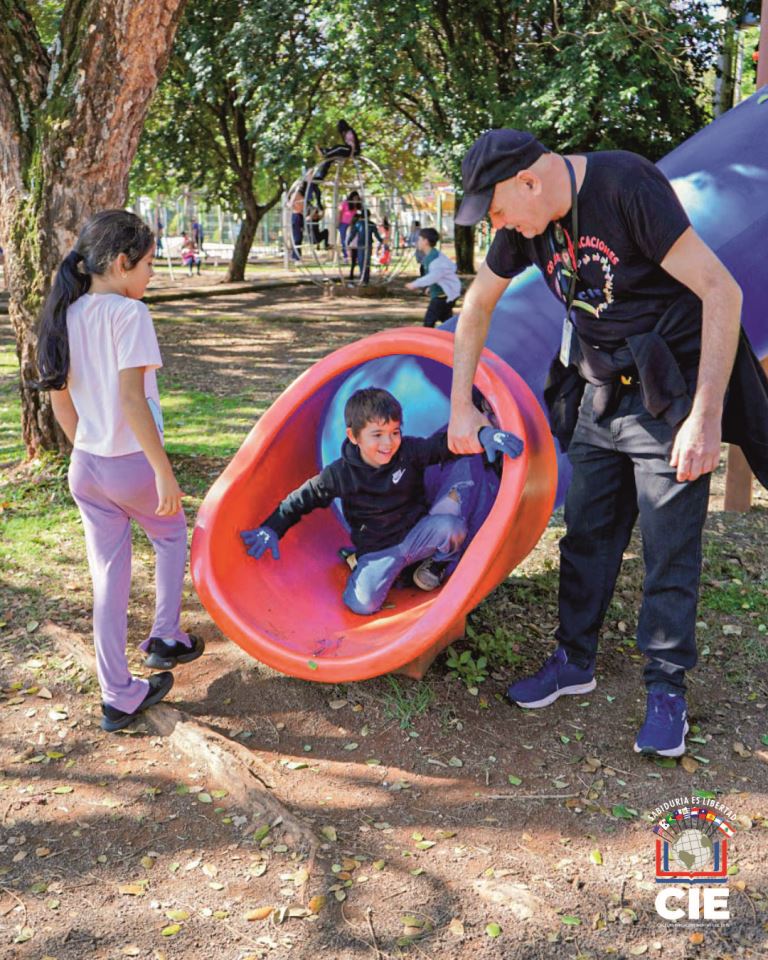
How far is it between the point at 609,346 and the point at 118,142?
129 inches

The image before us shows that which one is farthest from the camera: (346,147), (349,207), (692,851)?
(349,207)

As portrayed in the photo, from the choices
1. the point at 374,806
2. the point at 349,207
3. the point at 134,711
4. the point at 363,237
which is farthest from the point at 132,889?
the point at 349,207

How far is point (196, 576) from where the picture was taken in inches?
140

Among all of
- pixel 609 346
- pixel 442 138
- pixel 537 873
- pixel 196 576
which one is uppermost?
pixel 442 138

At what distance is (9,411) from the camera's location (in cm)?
774

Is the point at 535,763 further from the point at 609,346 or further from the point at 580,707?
the point at 609,346

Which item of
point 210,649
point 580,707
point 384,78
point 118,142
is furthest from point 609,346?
point 384,78

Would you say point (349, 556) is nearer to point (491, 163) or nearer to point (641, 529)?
point (641, 529)

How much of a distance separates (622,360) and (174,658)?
1974mm

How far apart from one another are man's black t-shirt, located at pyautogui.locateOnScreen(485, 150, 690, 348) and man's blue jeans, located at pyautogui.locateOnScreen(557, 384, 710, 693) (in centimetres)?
25

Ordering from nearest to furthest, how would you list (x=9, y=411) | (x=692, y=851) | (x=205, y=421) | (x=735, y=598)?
(x=692, y=851) → (x=735, y=598) → (x=205, y=421) → (x=9, y=411)

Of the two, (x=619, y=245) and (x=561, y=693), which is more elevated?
(x=619, y=245)

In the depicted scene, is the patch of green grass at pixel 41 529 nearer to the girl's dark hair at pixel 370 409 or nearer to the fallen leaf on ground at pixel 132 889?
the girl's dark hair at pixel 370 409

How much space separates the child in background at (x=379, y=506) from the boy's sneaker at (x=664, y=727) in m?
1.08
